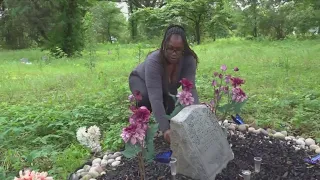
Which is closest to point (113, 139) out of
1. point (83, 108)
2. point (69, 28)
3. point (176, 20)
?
point (83, 108)

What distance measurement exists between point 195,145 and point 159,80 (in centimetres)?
73

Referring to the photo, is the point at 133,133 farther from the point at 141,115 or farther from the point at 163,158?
the point at 163,158

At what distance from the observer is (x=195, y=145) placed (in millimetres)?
2215

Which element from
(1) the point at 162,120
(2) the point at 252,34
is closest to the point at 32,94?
(1) the point at 162,120

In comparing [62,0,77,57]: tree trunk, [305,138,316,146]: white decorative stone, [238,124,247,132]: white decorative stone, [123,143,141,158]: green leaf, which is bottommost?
[305,138,316,146]: white decorative stone

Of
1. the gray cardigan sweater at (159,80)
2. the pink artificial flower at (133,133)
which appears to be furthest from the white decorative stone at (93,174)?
the pink artificial flower at (133,133)

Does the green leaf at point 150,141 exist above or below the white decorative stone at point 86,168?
above

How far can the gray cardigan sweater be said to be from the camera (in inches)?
102

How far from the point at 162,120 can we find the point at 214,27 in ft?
57.0

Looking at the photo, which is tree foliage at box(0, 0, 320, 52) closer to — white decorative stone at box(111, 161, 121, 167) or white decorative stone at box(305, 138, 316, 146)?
white decorative stone at box(111, 161, 121, 167)

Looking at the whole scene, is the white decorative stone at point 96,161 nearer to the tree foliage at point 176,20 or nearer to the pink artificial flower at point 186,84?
the pink artificial flower at point 186,84

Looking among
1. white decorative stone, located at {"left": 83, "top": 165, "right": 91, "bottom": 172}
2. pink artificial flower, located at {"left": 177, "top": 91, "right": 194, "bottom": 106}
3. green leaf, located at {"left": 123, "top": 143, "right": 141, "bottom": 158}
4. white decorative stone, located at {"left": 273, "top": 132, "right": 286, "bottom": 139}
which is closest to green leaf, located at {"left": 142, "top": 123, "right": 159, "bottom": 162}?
green leaf, located at {"left": 123, "top": 143, "right": 141, "bottom": 158}

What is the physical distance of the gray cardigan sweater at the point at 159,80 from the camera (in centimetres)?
258

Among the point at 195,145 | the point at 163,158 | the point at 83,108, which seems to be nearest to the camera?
the point at 195,145
